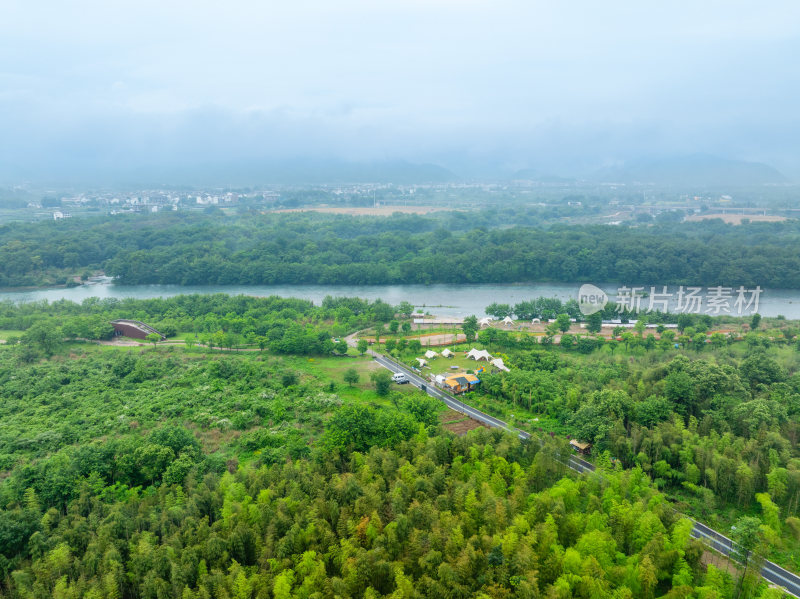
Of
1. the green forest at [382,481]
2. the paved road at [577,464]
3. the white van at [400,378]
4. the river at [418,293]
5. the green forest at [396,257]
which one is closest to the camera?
the green forest at [382,481]

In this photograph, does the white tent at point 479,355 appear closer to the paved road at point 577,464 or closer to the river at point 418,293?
the paved road at point 577,464

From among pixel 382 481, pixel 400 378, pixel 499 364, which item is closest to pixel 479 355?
pixel 499 364

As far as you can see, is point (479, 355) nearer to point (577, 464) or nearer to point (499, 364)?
point (499, 364)

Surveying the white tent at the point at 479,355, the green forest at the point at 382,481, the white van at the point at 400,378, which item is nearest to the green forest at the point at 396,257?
the white tent at the point at 479,355

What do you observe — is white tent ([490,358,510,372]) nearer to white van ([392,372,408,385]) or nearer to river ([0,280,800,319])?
white van ([392,372,408,385])

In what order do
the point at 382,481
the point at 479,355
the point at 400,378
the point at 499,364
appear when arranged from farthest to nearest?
1. the point at 479,355
2. the point at 499,364
3. the point at 400,378
4. the point at 382,481
